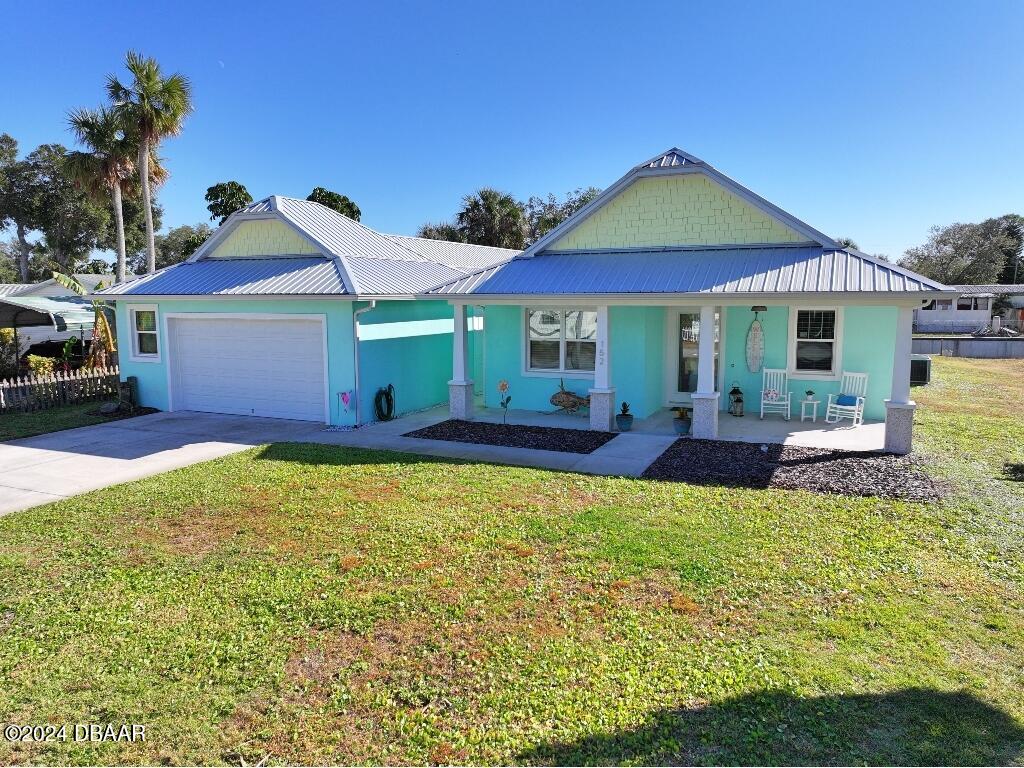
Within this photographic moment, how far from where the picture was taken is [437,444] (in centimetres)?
1266

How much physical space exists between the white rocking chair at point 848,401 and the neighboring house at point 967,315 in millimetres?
41330

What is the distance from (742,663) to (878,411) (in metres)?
11.7

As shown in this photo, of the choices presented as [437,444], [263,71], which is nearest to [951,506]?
[437,444]

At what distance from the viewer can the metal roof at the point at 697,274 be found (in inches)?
457

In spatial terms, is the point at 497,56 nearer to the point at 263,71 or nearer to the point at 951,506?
the point at 263,71

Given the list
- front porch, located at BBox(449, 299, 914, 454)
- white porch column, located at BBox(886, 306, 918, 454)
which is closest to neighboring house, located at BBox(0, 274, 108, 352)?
front porch, located at BBox(449, 299, 914, 454)

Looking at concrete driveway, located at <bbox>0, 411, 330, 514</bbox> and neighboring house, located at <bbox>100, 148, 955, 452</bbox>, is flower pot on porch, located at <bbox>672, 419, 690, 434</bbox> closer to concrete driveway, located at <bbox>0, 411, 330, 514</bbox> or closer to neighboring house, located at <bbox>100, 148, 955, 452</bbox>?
neighboring house, located at <bbox>100, 148, 955, 452</bbox>

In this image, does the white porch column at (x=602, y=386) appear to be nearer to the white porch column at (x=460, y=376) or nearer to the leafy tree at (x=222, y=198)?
the white porch column at (x=460, y=376)

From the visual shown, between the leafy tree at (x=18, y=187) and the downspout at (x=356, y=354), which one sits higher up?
the leafy tree at (x=18, y=187)

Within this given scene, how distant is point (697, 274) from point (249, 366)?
10.5 metres

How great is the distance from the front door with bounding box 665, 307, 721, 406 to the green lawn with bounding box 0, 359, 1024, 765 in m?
6.79

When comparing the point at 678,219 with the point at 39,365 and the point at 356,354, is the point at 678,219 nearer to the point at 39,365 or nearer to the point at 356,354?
the point at 356,354

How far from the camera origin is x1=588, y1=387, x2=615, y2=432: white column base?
45.0 ft

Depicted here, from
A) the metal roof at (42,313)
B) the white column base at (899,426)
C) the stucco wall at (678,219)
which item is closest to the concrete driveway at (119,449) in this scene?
the stucco wall at (678,219)
